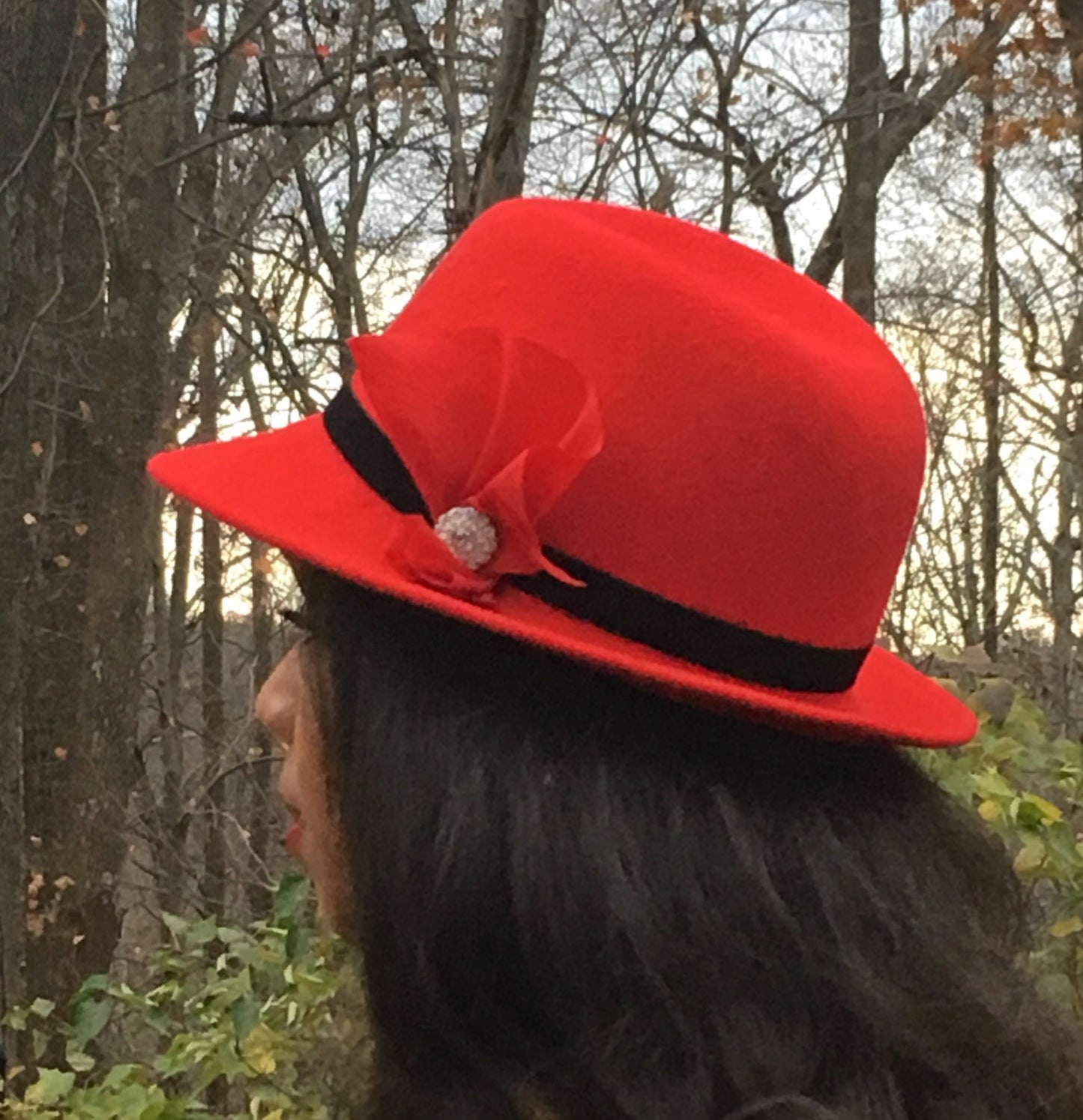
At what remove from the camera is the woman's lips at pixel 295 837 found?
0.99 meters

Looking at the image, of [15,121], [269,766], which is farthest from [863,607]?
[269,766]

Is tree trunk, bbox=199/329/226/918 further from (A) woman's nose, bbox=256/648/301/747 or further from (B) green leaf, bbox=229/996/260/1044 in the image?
(A) woman's nose, bbox=256/648/301/747

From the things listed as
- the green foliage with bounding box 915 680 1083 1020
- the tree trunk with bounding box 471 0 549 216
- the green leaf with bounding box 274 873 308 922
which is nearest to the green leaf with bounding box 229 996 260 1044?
the green leaf with bounding box 274 873 308 922

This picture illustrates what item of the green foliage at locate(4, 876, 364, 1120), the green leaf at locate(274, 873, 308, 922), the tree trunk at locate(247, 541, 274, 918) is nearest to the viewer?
the green foliage at locate(4, 876, 364, 1120)

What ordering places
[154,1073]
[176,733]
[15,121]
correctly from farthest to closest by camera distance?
[176,733], [15,121], [154,1073]

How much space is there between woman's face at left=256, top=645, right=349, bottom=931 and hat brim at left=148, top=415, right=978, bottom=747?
0.44ft

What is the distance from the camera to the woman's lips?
0.99 metres

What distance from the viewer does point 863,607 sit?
94 cm

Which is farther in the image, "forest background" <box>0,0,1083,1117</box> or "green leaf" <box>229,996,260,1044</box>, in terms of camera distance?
"forest background" <box>0,0,1083,1117</box>

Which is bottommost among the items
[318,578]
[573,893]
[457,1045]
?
[457,1045]

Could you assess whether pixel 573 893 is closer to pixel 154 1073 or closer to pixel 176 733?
pixel 154 1073

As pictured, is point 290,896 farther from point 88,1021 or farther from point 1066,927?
point 1066,927

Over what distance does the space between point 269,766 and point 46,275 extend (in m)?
2.89

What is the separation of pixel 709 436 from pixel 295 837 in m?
0.50
